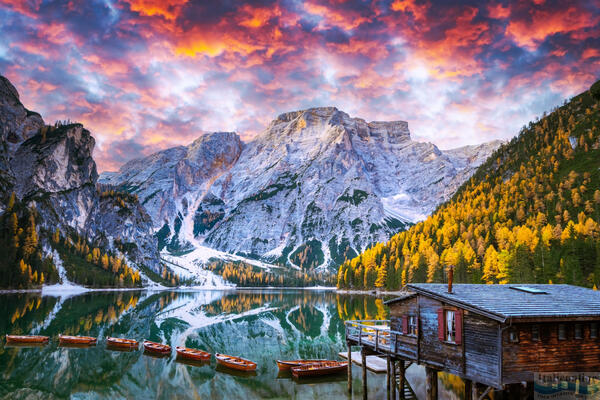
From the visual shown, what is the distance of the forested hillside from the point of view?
10019 centimetres

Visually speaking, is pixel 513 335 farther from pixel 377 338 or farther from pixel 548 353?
pixel 377 338

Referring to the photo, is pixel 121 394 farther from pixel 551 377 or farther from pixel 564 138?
pixel 564 138

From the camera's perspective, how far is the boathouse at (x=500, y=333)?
2222cm

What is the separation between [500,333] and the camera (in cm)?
2189

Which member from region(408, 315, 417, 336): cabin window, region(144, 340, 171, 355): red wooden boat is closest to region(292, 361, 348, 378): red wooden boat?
region(408, 315, 417, 336): cabin window

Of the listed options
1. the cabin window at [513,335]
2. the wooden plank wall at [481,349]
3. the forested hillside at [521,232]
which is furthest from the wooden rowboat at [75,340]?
the forested hillside at [521,232]

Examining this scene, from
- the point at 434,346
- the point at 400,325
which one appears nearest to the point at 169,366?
the point at 400,325

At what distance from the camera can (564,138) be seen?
18900cm

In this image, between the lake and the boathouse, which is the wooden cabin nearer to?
the boathouse

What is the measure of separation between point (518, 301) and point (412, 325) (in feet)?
23.2

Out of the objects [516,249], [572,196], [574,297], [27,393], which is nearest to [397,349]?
[574,297]

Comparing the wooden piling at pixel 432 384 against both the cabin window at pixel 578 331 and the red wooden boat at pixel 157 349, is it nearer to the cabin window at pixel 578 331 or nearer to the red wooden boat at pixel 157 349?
the cabin window at pixel 578 331

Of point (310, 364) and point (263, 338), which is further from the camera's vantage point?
point (263, 338)

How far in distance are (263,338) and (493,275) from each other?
73.2m
